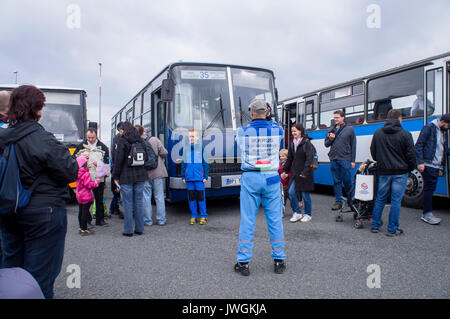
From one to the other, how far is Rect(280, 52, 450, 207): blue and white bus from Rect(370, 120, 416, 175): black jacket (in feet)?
7.07

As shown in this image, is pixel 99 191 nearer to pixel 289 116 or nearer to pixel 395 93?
pixel 395 93

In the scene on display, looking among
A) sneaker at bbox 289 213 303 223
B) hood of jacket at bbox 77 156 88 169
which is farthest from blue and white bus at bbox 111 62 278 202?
Result: hood of jacket at bbox 77 156 88 169

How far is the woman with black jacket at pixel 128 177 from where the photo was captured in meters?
5.30

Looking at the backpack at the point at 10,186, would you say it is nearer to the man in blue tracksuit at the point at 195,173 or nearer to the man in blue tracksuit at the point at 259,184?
the man in blue tracksuit at the point at 259,184

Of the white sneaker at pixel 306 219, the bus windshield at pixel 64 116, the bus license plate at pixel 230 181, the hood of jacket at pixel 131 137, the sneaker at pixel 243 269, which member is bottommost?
the sneaker at pixel 243 269

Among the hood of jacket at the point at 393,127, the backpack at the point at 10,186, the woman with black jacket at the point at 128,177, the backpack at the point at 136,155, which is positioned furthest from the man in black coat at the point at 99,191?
the hood of jacket at the point at 393,127

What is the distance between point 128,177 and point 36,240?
10.2 ft

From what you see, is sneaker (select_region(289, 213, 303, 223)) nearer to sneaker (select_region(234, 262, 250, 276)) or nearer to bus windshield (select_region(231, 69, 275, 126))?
bus windshield (select_region(231, 69, 275, 126))

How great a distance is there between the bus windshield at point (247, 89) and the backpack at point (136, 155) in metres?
2.31

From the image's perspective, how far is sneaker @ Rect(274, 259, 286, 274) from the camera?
3516mm

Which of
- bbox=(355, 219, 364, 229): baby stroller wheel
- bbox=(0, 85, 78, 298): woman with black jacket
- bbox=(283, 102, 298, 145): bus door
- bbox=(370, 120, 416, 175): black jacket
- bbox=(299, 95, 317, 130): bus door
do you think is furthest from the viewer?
bbox=(283, 102, 298, 145): bus door

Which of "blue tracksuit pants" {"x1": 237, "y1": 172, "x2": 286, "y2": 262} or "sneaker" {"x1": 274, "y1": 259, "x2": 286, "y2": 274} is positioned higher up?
"blue tracksuit pants" {"x1": 237, "y1": 172, "x2": 286, "y2": 262}

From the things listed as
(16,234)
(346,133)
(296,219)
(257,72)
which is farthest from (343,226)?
(16,234)

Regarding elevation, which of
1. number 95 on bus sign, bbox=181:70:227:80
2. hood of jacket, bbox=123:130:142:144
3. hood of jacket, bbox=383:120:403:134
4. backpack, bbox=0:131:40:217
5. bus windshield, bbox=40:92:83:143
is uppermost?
number 95 on bus sign, bbox=181:70:227:80
